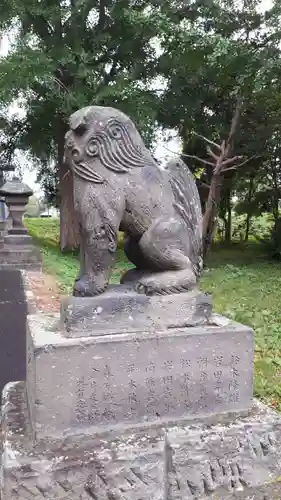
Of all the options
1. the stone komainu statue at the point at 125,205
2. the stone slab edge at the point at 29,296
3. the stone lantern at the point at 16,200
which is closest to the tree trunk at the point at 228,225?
the stone lantern at the point at 16,200

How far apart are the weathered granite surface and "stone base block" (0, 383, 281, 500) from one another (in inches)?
18.3

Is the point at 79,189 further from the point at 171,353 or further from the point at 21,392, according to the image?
the point at 21,392

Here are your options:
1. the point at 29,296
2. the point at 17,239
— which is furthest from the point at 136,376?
the point at 17,239

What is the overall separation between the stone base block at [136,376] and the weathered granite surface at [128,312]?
49mm

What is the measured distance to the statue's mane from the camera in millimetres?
2092

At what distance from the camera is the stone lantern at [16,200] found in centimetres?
918

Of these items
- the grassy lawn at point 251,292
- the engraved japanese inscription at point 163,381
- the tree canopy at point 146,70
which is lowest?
the grassy lawn at point 251,292

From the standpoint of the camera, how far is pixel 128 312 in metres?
2.13

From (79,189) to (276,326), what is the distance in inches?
149

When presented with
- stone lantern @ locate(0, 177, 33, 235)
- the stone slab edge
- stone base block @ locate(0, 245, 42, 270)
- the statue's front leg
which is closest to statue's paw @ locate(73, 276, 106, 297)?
the statue's front leg

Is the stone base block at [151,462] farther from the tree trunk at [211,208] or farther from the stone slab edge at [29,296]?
the tree trunk at [211,208]

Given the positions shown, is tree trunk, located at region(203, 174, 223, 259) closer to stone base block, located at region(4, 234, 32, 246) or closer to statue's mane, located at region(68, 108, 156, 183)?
stone base block, located at region(4, 234, 32, 246)

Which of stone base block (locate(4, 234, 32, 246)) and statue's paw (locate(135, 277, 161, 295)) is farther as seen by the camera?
stone base block (locate(4, 234, 32, 246))

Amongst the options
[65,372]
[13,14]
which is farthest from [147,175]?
[13,14]
